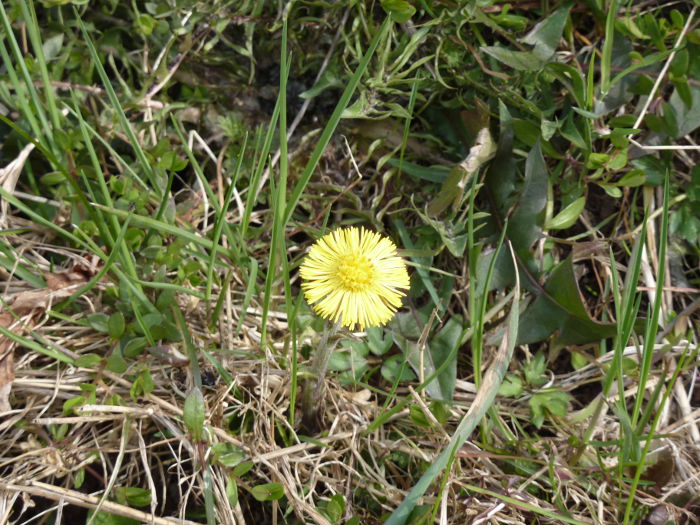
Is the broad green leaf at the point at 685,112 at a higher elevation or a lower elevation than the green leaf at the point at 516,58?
lower

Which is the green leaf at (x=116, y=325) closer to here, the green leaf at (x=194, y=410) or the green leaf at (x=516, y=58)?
the green leaf at (x=194, y=410)

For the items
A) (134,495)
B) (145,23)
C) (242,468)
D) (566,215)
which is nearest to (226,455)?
(242,468)

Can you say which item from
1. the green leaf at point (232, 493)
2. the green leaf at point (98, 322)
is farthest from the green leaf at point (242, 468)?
the green leaf at point (98, 322)

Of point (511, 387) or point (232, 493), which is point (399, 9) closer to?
point (511, 387)

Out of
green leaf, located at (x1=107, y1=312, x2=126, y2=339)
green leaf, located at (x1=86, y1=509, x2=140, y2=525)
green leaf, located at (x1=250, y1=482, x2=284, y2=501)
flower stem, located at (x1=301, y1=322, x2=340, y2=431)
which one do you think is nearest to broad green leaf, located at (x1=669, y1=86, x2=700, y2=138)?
flower stem, located at (x1=301, y1=322, x2=340, y2=431)

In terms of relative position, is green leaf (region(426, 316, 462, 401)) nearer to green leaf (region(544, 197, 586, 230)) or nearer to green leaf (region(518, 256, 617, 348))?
green leaf (region(518, 256, 617, 348))

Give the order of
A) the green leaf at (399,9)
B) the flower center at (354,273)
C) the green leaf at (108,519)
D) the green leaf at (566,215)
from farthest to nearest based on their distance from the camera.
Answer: the green leaf at (566,215) → the green leaf at (399,9) → the green leaf at (108,519) → the flower center at (354,273)

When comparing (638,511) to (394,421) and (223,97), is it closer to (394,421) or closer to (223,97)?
(394,421)
